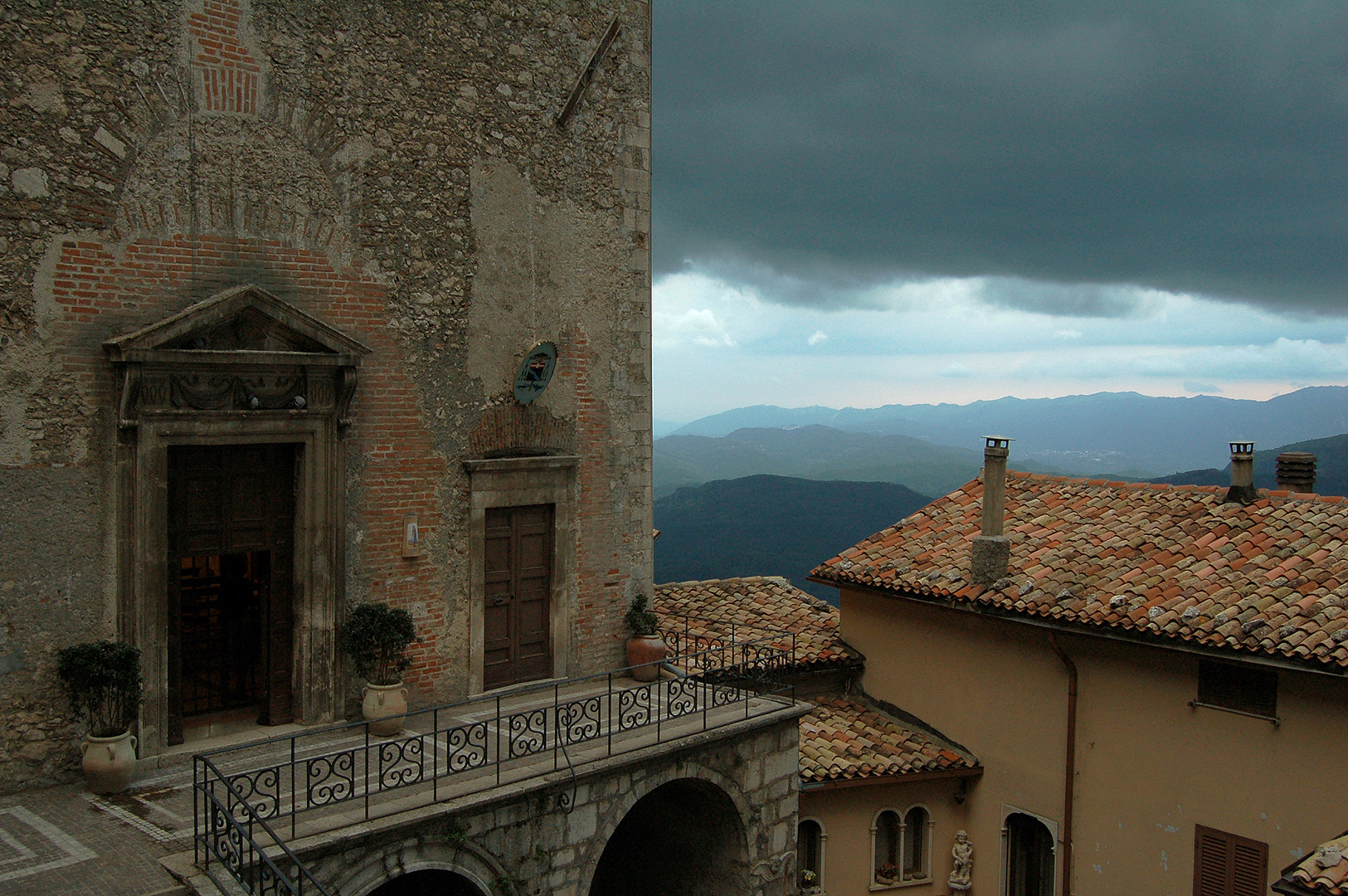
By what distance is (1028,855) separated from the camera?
16531 millimetres

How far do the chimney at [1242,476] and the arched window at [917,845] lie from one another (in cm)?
706

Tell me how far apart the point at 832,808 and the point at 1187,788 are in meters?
4.91

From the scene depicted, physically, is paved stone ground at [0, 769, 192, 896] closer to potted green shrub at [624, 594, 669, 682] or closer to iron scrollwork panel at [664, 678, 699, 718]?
iron scrollwork panel at [664, 678, 699, 718]

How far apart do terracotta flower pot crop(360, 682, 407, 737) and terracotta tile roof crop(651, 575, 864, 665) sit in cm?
747

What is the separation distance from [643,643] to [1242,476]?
998 centimetres

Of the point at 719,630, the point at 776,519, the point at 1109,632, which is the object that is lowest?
the point at 776,519

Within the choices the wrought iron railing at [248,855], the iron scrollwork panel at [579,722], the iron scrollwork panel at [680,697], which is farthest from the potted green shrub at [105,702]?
the iron scrollwork panel at [680,697]

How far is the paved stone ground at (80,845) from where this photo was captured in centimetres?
738

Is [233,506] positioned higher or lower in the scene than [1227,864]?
higher

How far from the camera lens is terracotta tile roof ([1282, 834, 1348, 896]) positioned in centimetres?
979

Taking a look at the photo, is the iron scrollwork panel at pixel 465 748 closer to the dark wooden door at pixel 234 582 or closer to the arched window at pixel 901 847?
the dark wooden door at pixel 234 582

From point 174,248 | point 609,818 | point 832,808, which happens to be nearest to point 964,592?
point 832,808

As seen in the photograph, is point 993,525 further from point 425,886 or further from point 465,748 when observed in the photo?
point 425,886

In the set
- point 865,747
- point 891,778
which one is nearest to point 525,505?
point 865,747
